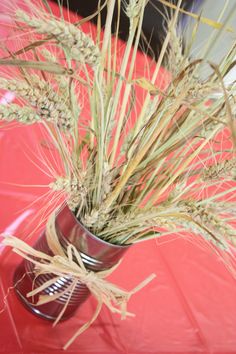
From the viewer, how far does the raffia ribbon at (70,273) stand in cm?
47

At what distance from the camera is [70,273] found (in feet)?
1.53

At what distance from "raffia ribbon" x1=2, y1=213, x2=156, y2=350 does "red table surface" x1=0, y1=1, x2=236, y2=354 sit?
0.21ft

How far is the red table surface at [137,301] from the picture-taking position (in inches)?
21.7

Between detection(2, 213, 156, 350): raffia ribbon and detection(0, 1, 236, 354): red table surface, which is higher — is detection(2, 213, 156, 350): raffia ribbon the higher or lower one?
the higher one

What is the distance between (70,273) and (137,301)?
265 mm

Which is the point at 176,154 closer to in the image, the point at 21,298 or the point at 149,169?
the point at 149,169

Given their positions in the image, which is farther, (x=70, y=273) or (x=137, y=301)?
(x=137, y=301)

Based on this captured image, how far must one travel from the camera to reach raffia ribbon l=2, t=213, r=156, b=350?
1.53ft

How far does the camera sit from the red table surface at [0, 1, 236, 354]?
552 millimetres

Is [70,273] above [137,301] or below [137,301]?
above

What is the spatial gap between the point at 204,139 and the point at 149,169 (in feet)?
0.23

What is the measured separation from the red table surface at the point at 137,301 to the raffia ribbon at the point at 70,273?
6 centimetres

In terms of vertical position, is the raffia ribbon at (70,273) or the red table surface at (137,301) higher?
the raffia ribbon at (70,273)

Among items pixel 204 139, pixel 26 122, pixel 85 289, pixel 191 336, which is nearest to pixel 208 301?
pixel 191 336
